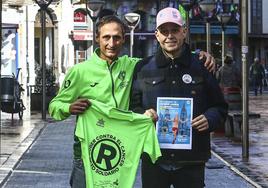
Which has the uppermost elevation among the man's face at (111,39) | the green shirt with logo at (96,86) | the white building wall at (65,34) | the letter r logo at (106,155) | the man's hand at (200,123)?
the white building wall at (65,34)

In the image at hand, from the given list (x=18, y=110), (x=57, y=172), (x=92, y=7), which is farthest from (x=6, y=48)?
(x=57, y=172)

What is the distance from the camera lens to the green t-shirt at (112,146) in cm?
452

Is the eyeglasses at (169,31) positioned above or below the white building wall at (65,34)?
below

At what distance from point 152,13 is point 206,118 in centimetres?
4390

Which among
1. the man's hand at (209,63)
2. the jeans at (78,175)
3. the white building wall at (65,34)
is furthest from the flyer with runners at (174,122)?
the white building wall at (65,34)

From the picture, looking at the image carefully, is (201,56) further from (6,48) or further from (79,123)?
(6,48)

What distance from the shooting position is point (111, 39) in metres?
4.59

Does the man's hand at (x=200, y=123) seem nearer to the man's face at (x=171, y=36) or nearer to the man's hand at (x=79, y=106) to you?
the man's face at (x=171, y=36)

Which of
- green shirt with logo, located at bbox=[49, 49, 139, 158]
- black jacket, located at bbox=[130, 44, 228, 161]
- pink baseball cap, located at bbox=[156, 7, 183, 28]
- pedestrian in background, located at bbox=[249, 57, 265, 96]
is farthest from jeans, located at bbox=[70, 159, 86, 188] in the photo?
pedestrian in background, located at bbox=[249, 57, 265, 96]

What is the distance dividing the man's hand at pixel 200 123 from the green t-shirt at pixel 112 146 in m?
0.32

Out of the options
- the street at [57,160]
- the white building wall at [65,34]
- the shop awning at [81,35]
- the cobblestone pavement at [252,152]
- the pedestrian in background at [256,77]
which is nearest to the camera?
the street at [57,160]

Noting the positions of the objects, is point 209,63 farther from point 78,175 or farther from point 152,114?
point 78,175

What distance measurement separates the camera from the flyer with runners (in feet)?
14.7

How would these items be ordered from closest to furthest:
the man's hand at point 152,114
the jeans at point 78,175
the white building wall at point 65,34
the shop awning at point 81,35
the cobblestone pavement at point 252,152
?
the man's hand at point 152,114 < the jeans at point 78,175 < the cobblestone pavement at point 252,152 < the white building wall at point 65,34 < the shop awning at point 81,35
